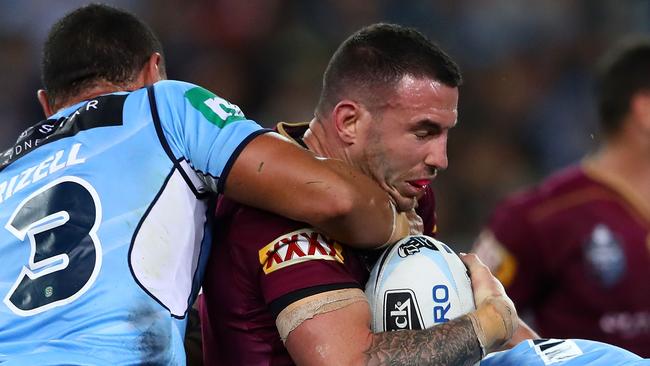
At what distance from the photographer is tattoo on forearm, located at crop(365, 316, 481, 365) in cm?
335

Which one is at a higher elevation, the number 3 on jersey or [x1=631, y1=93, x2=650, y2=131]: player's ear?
[x1=631, y1=93, x2=650, y2=131]: player's ear

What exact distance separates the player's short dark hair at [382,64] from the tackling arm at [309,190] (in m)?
0.40

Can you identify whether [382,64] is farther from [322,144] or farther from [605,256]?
[605,256]

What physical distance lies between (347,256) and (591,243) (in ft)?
11.0

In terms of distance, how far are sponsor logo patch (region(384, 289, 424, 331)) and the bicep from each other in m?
0.14

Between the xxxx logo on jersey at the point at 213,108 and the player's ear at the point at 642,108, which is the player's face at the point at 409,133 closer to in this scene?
the xxxx logo on jersey at the point at 213,108

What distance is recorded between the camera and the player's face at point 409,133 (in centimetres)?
372

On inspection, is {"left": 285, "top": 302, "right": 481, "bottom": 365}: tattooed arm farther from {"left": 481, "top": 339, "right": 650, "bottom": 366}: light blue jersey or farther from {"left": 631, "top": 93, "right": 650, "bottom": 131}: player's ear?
{"left": 631, "top": 93, "right": 650, "bottom": 131}: player's ear

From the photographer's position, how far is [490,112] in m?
10.1

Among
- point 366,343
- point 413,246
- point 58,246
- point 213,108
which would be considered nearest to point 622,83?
point 413,246

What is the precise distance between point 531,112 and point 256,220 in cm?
699

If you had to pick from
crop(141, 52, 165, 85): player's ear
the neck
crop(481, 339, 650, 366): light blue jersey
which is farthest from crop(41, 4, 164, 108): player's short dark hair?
crop(481, 339, 650, 366): light blue jersey

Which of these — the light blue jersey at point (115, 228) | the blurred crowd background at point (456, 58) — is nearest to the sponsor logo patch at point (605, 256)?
the blurred crowd background at point (456, 58)

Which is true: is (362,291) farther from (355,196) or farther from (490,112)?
(490,112)
